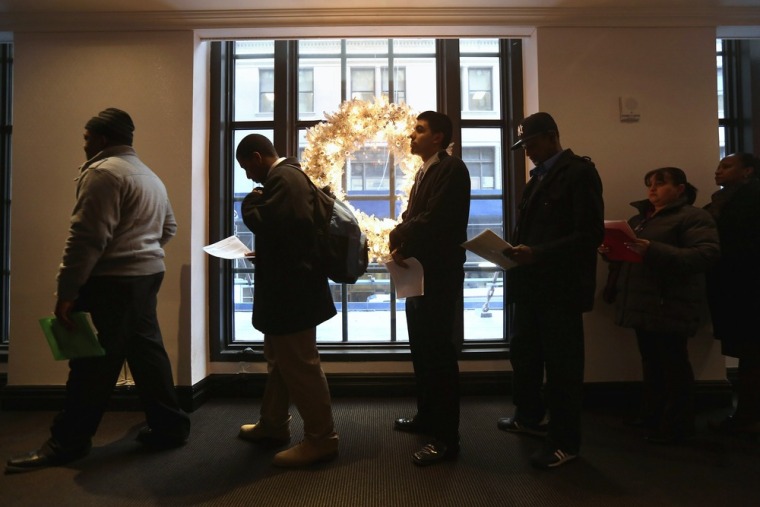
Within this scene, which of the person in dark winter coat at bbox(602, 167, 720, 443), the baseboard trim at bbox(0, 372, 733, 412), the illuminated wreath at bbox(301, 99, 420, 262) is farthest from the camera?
the illuminated wreath at bbox(301, 99, 420, 262)

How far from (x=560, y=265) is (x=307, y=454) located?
1361 millimetres

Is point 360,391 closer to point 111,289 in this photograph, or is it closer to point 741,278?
point 111,289

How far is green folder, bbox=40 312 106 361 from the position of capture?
1932mm

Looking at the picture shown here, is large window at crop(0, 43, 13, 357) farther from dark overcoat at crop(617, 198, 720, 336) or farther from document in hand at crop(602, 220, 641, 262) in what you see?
dark overcoat at crop(617, 198, 720, 336)

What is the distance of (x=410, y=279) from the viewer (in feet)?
6.61

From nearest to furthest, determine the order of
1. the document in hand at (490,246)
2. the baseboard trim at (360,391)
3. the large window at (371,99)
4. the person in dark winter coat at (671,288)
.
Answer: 1. the document in hand at (490,246)
2. the person in dark winter coat at (671,288)
3. the baseboard trim at (360,391)
4. the large window at (371,99)

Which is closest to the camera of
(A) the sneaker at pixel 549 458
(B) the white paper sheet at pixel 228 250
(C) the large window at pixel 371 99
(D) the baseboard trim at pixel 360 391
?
(A) the sneaker at pixel 549 458

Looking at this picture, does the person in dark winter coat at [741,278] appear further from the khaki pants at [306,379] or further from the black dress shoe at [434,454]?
the khaki pants at [306,379]

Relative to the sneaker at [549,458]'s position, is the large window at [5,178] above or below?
above

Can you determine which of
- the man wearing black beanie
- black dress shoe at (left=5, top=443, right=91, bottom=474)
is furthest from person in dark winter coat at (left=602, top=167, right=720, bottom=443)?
black dress shoe at (left=5, top=443, right=91, bottom=474)

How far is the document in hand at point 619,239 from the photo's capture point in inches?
84.6

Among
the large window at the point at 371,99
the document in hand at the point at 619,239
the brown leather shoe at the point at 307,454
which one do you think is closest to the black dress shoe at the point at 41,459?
the brown leather shoe at the point at 307,454

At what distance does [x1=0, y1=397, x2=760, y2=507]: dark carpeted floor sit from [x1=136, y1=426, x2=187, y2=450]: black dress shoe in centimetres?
4

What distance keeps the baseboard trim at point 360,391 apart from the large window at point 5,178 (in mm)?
713
